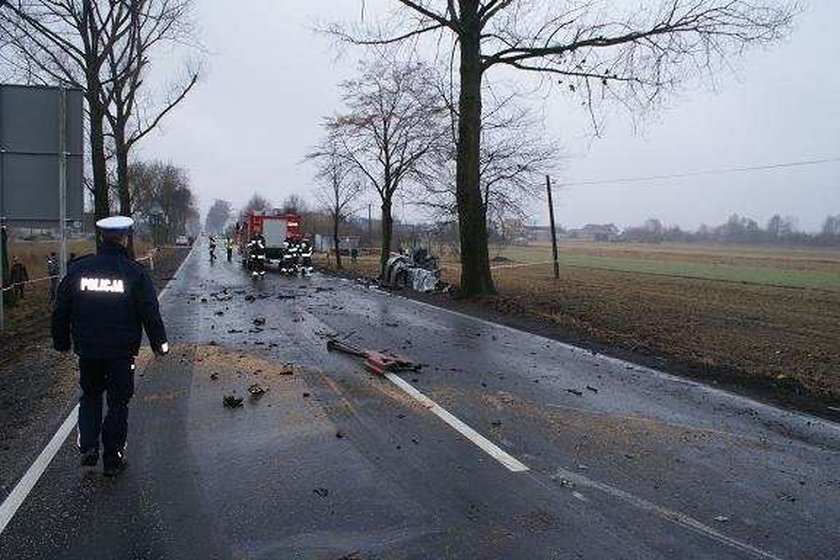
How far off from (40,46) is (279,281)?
11462 millimetres

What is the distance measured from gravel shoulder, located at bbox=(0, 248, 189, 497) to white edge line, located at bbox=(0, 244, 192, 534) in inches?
2.2

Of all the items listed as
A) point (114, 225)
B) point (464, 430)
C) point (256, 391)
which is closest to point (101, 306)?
point (114, 225)

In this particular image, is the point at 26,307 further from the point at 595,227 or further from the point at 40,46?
the point at 595,227

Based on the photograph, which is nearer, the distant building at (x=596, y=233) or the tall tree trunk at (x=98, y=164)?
the tall tree trunk at (x=98, y=164)

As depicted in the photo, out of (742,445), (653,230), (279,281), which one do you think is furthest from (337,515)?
(653,230)

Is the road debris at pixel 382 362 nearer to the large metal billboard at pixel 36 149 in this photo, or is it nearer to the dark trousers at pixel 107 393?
the dark trousers at pixel 107 393

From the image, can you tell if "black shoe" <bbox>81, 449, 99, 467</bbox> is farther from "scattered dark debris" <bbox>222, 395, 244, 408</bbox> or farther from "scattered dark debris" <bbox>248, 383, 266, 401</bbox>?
"scattered dark debris" <bbox>248, 383, 266, 401</bbox>

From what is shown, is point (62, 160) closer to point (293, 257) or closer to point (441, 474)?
point (441, 474)

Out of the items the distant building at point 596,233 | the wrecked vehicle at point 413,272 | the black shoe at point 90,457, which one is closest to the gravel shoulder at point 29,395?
the black shoe at point 90,457

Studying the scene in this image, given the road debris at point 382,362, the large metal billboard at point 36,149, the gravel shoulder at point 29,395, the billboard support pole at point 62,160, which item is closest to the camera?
the gravel shoulder at point 29,395

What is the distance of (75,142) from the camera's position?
1367 centimetres

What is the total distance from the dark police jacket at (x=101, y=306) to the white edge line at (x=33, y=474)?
0.90m

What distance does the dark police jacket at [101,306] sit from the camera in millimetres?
5160

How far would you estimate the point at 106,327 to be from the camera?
517 cm
